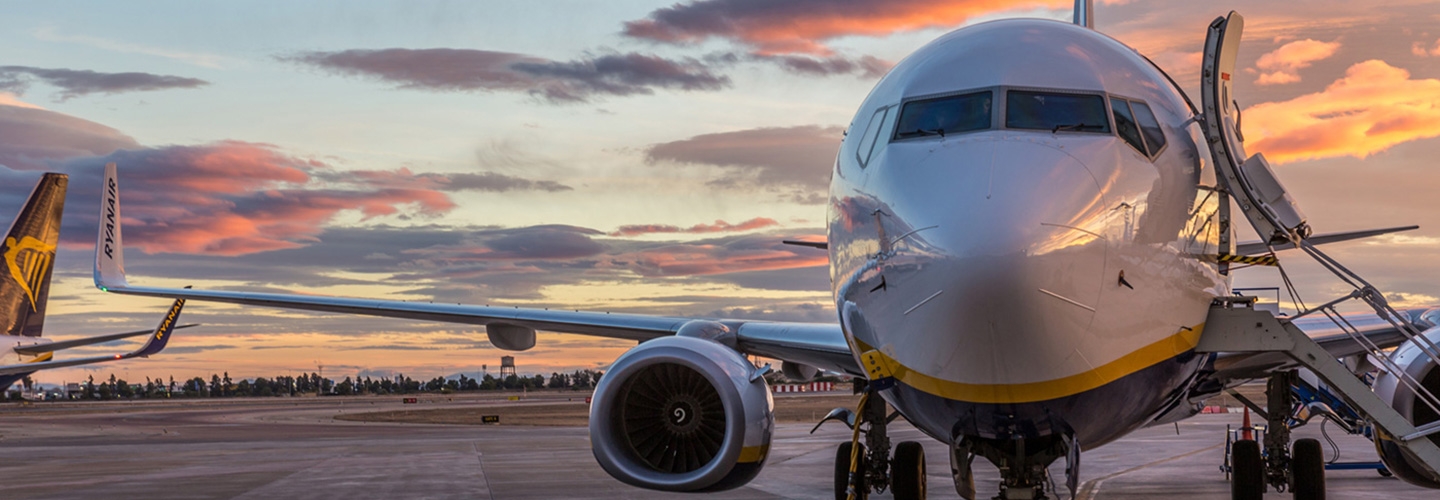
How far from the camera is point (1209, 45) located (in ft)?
30.3

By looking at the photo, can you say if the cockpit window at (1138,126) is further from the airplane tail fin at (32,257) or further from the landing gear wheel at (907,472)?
the airplane tail fin at (32,257)

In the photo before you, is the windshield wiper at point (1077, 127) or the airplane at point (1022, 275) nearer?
the airplane at point (1022, 275)

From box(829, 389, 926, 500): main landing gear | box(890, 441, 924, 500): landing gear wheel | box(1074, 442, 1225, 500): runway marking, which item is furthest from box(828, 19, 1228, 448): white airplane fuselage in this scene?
box(1074, 442, 1225, 500): runway marking

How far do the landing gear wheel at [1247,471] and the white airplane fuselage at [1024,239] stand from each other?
2913 mm

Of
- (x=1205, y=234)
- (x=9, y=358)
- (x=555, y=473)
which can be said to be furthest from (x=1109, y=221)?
(x=9, y=358)

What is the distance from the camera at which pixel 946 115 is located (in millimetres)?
8062

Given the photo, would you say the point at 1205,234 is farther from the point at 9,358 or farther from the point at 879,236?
the point at 9,358

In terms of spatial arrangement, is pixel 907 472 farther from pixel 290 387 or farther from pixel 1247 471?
pixel 290 387

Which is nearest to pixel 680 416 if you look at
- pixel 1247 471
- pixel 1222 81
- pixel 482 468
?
pixel 1222 81

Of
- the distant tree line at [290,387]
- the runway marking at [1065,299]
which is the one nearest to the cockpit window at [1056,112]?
the runway marking at [1065,299]

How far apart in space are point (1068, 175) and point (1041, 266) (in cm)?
77

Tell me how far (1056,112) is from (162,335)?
48105mm

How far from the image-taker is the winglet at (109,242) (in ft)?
64.0

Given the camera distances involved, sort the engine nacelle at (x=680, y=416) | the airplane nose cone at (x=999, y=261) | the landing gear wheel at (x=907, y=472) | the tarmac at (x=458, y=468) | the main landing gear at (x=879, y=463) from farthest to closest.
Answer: the tarmac at (x=458, y=468), the landing gear wheel at (x=907, y=472), the main landing gear at (x=879, y=463), the engine nacelle at (x=680, y=416), the airplane nose cone at (x=999, y=261)
